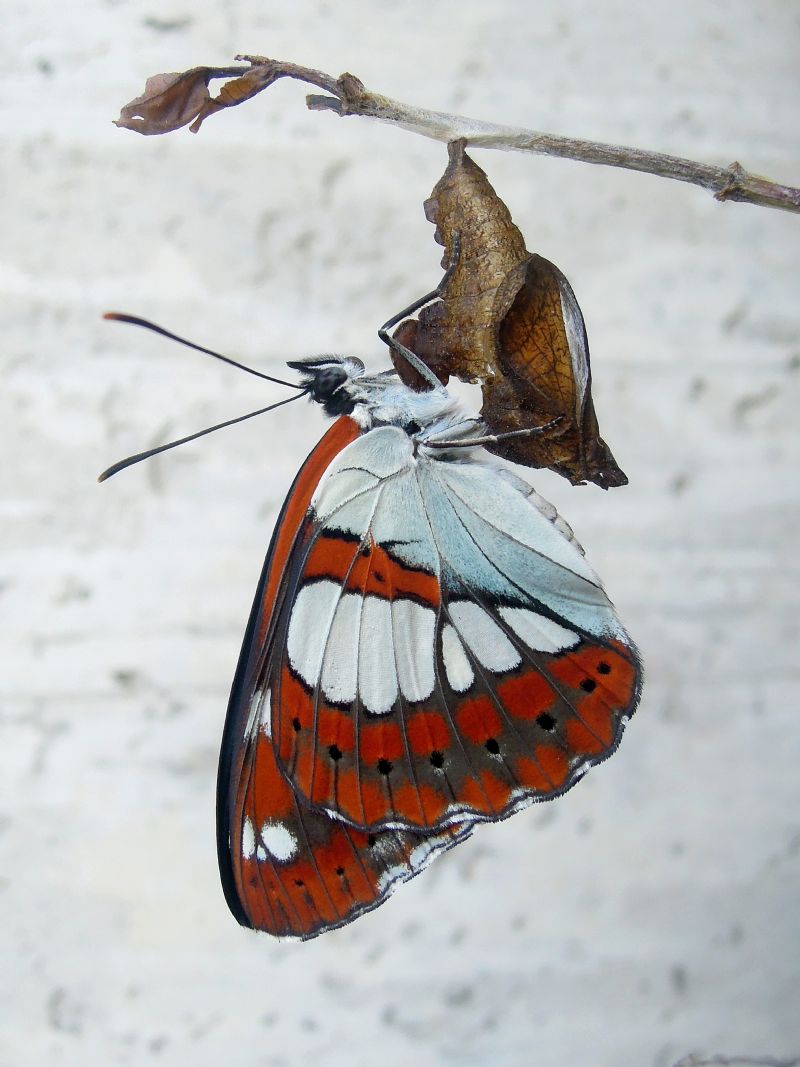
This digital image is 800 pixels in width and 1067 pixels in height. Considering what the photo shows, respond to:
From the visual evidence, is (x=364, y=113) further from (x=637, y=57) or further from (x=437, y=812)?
(x=637, y=57)

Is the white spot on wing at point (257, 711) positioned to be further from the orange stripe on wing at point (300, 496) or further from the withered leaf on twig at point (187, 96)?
the withered leaf on twig at point (187, 96)

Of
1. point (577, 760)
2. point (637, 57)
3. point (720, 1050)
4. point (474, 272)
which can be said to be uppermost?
point (637, 57)

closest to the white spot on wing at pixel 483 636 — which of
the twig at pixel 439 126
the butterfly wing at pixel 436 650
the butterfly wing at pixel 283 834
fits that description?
the butterfly wing at pixel 436 650

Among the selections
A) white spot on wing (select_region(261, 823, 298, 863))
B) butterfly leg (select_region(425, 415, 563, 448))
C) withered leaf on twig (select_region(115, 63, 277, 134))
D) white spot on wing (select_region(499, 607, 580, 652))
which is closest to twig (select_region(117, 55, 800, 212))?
withered leaf on twig (select_region(115, 63, 277, 134))

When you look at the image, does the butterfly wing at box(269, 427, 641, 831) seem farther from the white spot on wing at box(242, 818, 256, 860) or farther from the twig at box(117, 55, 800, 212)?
the twig at box(117, 55, 800, 212)

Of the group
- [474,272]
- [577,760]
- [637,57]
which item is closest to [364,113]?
[474,272]

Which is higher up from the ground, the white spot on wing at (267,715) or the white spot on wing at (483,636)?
the white spot on wing at (483,636)
